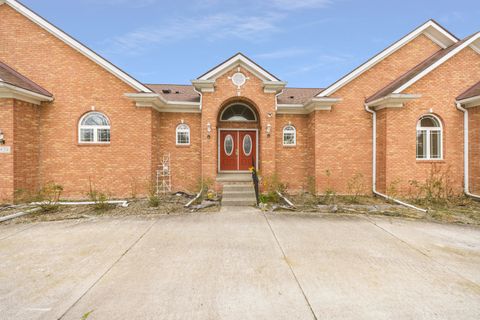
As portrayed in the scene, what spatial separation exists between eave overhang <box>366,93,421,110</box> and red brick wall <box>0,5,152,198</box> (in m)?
9.98

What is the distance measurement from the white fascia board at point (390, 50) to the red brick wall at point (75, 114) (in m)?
8.52

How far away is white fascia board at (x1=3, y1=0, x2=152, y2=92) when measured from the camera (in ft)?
30.5

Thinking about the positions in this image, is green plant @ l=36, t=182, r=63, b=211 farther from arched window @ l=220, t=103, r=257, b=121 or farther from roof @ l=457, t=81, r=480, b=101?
roof @ l=457, t=81, r=480, b=101

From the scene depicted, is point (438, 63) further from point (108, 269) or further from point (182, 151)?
point (108, 269)

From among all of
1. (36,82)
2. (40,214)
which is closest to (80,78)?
(36,82)

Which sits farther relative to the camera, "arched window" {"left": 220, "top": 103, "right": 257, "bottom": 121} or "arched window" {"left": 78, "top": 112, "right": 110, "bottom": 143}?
"arched window" {"left": 220, "top": 103, "right": 257, "bottom": 121}

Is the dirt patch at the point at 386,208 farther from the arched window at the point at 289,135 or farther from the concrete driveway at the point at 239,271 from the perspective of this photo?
the arched window at the point at 289,135

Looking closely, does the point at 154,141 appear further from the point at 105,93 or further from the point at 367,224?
the point at 367,224

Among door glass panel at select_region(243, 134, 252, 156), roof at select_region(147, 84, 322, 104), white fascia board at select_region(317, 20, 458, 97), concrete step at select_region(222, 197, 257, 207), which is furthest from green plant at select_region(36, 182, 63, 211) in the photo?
white fascia board at select_region(317, 20, 458, 97)

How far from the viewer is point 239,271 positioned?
3842mm

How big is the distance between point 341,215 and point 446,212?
12.1 ft

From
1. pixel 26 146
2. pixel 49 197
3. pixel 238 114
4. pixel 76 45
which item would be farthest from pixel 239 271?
pixel 76 45

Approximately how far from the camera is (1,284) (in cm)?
351

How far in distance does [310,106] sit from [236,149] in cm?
416
